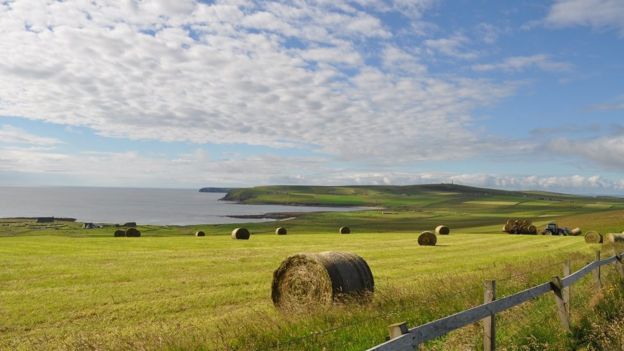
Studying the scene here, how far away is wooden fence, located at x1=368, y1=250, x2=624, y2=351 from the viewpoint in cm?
523

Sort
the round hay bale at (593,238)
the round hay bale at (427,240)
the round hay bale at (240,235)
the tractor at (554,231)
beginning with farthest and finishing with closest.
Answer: the tractor at (554,231), the round hay bale at (240,235), the round hay bale at (593,238), the round hay bale at (427,240)

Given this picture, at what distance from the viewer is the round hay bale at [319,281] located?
13.9m

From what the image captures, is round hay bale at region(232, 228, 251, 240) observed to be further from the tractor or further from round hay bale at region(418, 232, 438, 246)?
the tractor

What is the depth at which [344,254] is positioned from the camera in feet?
50.1

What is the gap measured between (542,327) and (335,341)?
148 inches

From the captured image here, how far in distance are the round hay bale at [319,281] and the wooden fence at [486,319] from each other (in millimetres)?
5131

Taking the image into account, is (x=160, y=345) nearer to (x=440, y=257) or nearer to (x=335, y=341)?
(x=335, y=341)

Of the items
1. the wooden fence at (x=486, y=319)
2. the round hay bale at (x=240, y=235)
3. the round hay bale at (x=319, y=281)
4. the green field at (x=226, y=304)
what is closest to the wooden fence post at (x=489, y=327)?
the wooden fence at (x=486, y=319)

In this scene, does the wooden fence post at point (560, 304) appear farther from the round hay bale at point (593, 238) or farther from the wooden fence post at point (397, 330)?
the round hay bale at point (593, 238)

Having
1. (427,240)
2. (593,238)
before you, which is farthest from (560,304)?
(593,238)

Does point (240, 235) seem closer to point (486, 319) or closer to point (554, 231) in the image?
point (554, 231)

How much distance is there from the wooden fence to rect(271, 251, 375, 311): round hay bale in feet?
16.8

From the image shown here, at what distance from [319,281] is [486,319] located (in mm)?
7032

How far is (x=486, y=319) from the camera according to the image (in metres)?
7.53
